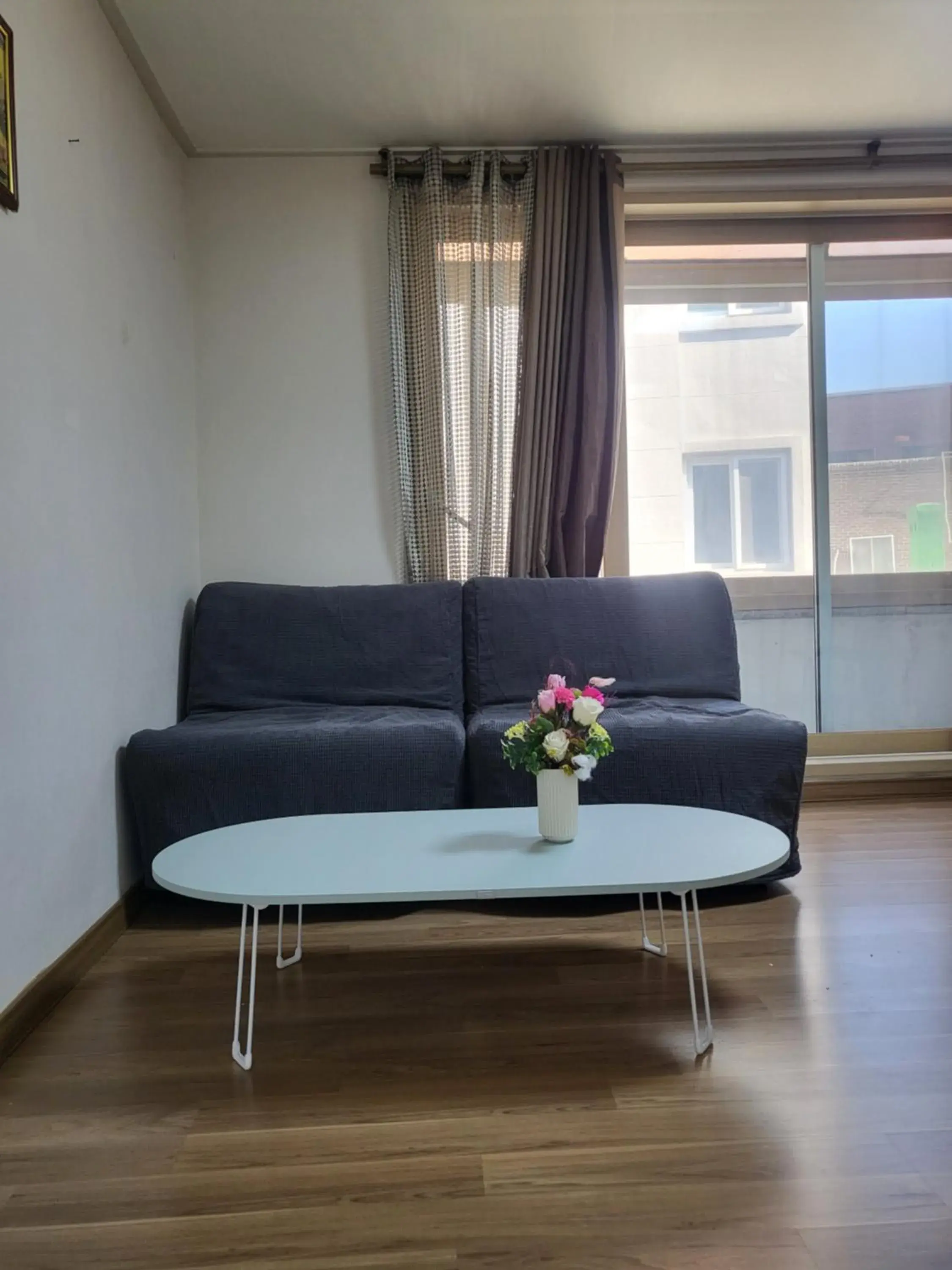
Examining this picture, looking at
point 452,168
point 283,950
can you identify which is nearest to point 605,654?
point 283,950

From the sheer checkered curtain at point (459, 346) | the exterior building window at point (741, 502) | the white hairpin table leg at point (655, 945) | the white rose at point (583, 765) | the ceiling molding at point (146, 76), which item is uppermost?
the ceiling molding at point (146, 76)

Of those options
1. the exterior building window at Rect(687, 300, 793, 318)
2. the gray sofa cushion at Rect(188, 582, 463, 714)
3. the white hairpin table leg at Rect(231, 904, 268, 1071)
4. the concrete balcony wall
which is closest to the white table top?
the white hairpin table leg at Rect(231, 904, 268, 1071)

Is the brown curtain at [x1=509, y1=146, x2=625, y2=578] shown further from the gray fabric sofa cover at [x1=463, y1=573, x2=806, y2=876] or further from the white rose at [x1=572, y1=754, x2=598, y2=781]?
the white rose at [x1=572, y1=754, x2=598, y2=781]

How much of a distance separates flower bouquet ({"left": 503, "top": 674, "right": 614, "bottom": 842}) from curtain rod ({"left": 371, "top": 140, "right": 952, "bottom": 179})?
2467mm

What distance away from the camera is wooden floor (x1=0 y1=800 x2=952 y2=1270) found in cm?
124

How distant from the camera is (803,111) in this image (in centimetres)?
330

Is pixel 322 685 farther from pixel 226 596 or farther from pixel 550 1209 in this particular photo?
pixel 550 1209

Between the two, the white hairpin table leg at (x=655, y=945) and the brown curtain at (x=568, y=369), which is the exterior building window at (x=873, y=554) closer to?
the brown curtain at (x=568, y=369)

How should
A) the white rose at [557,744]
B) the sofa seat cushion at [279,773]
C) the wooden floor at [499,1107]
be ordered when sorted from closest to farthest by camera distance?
1. the wooden floor at [499,1107]
2. the white rose at [557,744]
3. the sofa seat cushion at [279,773]

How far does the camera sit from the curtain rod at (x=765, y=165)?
3490mm

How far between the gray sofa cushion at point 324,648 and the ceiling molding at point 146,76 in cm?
165

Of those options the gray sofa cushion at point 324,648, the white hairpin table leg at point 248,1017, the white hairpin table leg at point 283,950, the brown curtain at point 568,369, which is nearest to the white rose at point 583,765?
the white hairpin table leg at point 248,1017

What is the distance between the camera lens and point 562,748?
1851mm

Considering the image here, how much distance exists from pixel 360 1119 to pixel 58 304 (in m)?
1.93
